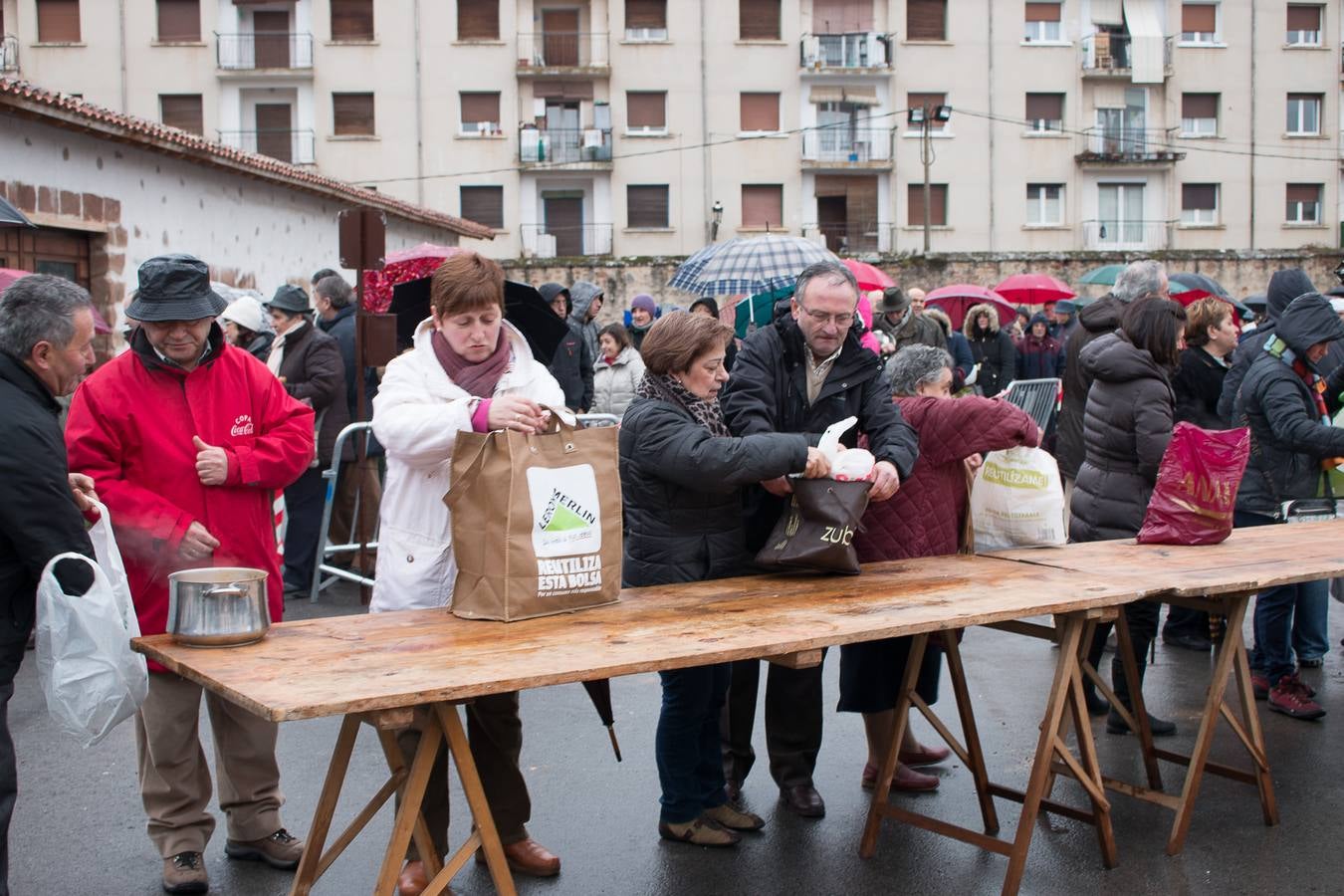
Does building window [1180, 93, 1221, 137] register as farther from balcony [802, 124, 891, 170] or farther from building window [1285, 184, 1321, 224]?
balcony [802, 124, 891, 170]

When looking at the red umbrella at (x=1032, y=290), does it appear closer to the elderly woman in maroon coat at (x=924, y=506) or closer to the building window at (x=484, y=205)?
the elderly woman in maroon coat at (x=924, y=506)

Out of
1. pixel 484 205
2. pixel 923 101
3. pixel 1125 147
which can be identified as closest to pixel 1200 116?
pixel 1125 147

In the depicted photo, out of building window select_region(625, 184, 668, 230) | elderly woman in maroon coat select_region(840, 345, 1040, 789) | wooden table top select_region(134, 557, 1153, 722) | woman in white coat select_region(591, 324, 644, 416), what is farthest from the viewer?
building window select_region(625, 184, 668, 230)

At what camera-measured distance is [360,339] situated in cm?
903

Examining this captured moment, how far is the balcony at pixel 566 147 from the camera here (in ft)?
137

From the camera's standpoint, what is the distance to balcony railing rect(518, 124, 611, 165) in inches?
1644

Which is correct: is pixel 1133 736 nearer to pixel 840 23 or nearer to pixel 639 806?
pixel 639 806

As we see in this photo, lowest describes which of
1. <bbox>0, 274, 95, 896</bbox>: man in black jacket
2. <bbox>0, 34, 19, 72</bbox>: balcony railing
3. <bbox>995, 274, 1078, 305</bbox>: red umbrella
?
<bbox>0, 274, 95, 896</bbox>: man in black jacket

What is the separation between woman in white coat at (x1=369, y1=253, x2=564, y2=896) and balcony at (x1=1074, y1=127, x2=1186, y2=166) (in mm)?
42053

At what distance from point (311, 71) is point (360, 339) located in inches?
1375

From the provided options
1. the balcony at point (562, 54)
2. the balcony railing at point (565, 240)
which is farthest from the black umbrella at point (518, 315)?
the balcony at point (562, 54)

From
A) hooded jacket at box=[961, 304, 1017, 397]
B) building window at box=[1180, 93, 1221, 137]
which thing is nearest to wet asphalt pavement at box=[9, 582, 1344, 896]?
hooded jacket at box=[961, 304, 1017, 397]

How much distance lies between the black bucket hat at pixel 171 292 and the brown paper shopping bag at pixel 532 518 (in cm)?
106

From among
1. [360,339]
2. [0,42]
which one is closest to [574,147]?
[0,42]
